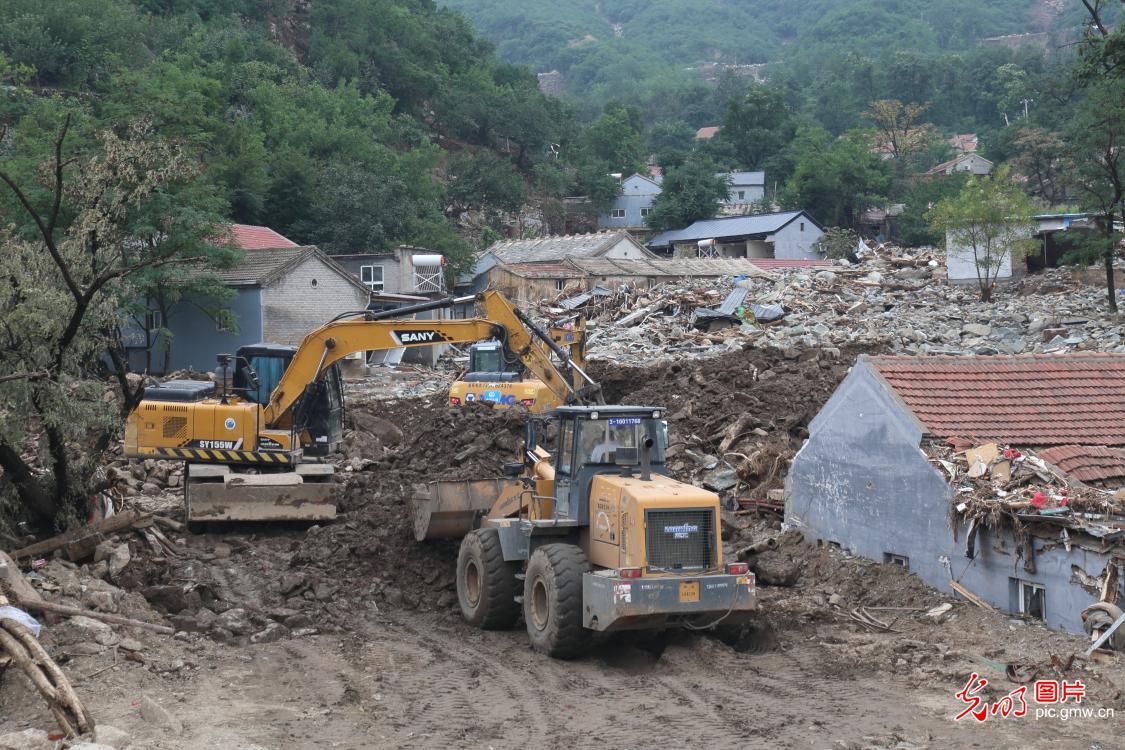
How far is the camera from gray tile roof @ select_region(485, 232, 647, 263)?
5875 centimetres

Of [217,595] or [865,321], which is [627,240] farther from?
[217,595]

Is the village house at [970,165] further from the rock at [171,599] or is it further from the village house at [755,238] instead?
the rock at [171,599]

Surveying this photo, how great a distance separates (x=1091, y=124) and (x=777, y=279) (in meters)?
16.1

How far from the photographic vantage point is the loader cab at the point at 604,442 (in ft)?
40.9

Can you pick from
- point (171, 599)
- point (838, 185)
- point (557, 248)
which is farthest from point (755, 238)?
point (171, 599)

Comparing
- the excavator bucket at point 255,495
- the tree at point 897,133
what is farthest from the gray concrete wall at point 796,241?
the excavator bucket at point 255,495

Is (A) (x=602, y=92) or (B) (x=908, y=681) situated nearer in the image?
(B) (x=908, y=681)

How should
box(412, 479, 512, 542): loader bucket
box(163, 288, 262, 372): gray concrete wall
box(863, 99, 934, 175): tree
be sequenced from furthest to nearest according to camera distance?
box(863, 99, 934, 175): tree, box(163, 288, 262, 372): gray concrete wall, box(412, 479, 512, 542): loader bucket

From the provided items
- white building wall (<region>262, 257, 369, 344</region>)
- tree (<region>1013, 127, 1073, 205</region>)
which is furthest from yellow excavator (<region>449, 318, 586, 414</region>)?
tree (<region>1013, 127, 1073, 205</region>)

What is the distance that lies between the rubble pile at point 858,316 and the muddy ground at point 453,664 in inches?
608

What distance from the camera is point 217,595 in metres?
14.1

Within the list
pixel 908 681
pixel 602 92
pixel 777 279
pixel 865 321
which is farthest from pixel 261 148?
pixel 602 92

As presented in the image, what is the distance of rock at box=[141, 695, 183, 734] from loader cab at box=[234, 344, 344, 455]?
7984mm

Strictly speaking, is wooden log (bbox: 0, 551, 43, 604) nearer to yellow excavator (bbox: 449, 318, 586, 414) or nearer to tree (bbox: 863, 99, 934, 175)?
yellow excavator (bbox: 449, 318, 586, 414)
